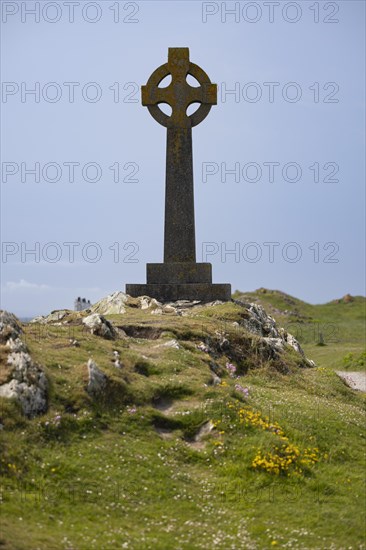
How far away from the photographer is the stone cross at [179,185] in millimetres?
30703

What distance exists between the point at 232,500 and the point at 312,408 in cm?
569

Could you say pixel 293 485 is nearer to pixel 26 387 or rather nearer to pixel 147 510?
pixel 147 510

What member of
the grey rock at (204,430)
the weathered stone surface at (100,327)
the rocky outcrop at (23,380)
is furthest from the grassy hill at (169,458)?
the weathered stone surface at (100,327)

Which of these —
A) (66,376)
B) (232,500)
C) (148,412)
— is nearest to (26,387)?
(66,376)

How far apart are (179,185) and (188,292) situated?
4935 millimetres

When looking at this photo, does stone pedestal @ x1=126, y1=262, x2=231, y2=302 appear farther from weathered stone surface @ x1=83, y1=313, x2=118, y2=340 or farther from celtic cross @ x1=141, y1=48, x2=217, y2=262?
weathered stone surface @ x1=83, y1=313, x2=118, y2=340

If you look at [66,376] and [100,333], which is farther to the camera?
[100,333]

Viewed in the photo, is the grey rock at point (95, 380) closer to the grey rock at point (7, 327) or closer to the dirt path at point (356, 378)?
the grey rock at point (7, 327)

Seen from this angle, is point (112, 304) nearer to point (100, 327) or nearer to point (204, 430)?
point (100, 327)

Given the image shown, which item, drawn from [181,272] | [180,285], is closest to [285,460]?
[180,285]

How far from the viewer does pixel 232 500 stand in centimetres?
1416

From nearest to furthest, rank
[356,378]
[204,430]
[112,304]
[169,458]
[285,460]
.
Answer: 1. [169,458]
2. [285,460]
3. [204,430]
4. [112,304]
5. [356,378]

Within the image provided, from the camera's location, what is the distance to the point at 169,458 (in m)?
15.1

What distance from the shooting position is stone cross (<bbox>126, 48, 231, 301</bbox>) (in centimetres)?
3070
